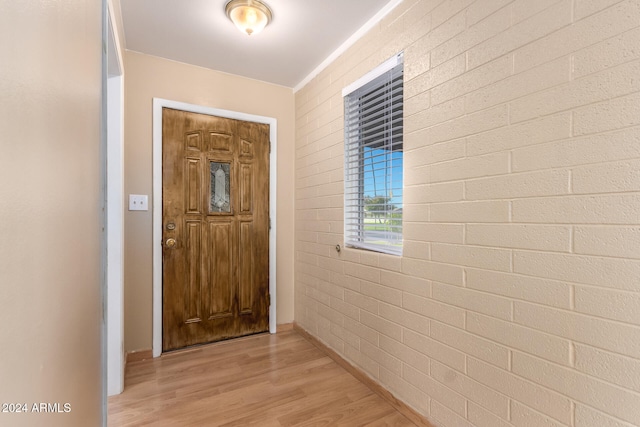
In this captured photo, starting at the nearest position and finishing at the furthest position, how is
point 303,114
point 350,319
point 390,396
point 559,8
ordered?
point 559,8 < point 390,396 < point 350,319 < point 303,114

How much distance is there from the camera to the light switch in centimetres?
240

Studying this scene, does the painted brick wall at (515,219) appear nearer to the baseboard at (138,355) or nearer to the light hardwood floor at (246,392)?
the light hardwood floor at (246,392)

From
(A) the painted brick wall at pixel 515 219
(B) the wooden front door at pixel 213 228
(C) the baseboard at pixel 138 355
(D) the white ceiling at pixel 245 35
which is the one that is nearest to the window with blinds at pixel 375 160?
(A) the painted brick wall at pixel 515 219

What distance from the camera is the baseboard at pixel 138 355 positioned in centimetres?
239

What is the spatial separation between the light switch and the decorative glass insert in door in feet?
1.62

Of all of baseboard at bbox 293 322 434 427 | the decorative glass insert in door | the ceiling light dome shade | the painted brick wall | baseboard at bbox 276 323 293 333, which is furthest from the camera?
baseboard at bbox 276 323 293 333

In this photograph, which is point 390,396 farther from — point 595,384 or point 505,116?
point 505,116

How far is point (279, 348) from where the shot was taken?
264 centimetres

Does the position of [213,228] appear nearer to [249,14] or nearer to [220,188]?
[220,188]

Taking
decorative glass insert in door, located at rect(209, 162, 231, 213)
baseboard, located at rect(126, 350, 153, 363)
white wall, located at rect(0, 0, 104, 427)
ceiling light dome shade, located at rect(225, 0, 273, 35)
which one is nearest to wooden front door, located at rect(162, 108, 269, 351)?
decorative glass insert in door, located at rect(209, 162, 231, 213)

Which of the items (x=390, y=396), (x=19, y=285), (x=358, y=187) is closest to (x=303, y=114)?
(x=358, y=187)

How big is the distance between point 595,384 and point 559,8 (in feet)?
4.34

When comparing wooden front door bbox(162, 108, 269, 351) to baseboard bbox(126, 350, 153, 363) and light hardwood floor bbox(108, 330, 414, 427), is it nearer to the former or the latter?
baseboard bbox(126, 350, 153, 363)

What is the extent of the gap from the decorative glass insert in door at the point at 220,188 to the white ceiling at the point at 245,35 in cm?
88
